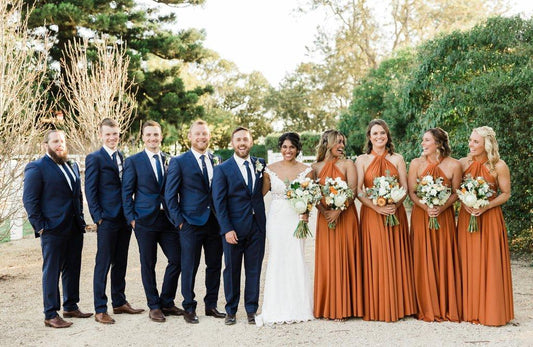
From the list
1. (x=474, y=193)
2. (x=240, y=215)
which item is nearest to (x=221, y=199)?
(x=240, y=215)

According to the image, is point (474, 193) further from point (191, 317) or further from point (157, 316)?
point (157, 316)

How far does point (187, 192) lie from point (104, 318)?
1710 millimetres

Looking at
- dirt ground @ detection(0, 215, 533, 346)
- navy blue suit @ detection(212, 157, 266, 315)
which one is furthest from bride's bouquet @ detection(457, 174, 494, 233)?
navy blue suit @ detection(212, 157, 266, 315)

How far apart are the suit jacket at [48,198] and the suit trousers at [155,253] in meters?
0.79

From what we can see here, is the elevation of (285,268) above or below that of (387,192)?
below

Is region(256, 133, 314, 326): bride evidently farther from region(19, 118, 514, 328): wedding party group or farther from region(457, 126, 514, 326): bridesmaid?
region(457, 126, 514, 326): bridesmaid

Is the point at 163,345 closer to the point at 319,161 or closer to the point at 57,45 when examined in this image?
the point at 319,161

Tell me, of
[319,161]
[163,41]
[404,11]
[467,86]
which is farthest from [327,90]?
[319,161]

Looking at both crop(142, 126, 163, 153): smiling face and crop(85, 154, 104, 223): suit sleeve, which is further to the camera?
crop(142, 126, 163, 153): smiling face

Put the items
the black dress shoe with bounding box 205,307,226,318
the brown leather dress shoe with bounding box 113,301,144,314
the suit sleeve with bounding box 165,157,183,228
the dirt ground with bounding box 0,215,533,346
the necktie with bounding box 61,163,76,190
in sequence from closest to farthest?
1. the dirt ground with bounding box 0,215,533,346
2. the suit sleeve with bounding box 165,157,183,228
3. the necktie with bounding box 61,163,76,190
4. the black dress shoe with bounding box 205,307,226,318
5. the brown leather dress shoe with bounding box 113,301,144,314

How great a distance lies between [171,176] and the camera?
5957 mm

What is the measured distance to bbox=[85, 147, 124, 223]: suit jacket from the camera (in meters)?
6.05

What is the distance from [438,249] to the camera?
19.8ft

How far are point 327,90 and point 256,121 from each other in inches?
590
